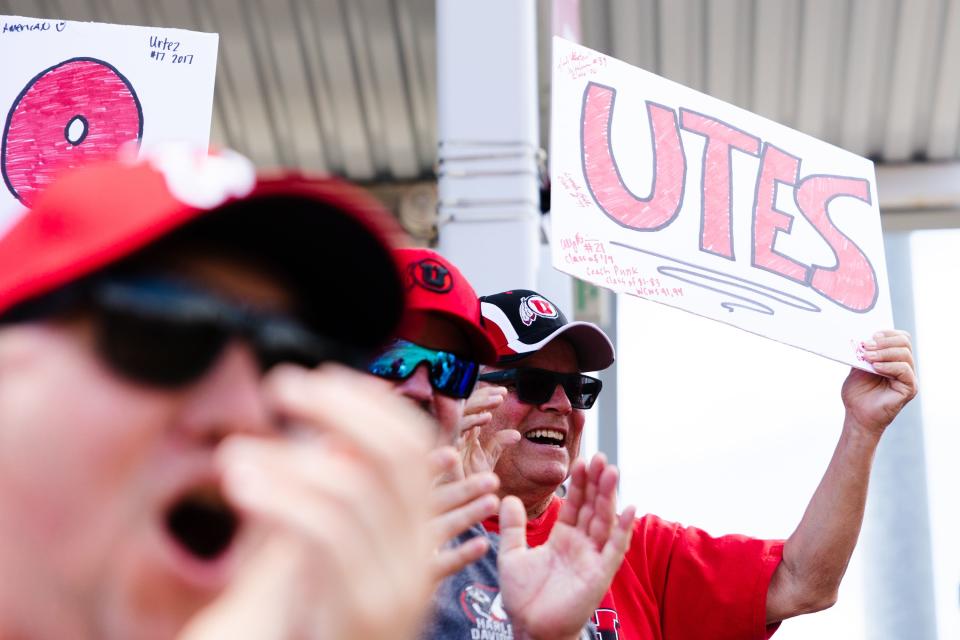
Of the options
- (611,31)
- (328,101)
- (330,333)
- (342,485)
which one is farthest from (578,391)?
(328,101)

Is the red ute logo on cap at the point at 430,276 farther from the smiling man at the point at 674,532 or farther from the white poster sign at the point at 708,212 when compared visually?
the smiling man at the point at 674,532

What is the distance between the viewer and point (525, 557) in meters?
1.40

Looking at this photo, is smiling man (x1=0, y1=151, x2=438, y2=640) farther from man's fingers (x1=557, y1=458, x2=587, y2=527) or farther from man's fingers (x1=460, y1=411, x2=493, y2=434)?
man's fingers (x1=460, y1=411, x2=493, y2=434)

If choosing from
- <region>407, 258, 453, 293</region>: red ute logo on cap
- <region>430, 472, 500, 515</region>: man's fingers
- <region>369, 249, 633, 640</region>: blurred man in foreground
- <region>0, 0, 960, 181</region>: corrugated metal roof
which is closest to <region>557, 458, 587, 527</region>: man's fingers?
<region>369, 249, 633, 640</region>: blurred man in foreground

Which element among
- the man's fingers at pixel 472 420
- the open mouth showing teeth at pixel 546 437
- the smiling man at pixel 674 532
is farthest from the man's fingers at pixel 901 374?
the man's fingers at pixel 472 420

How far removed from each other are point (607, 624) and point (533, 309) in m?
0.64

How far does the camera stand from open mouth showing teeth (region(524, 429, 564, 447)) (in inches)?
87.4

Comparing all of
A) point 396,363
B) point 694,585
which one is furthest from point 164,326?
point 694,585

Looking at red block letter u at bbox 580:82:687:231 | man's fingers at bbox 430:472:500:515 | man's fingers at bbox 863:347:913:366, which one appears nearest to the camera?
man's fingers at bbox 430:472:500:515

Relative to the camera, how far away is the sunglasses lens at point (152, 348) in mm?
557

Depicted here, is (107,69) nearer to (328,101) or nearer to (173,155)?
(173,155)

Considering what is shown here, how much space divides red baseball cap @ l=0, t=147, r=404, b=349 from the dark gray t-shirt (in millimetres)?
869

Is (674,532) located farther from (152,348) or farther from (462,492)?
(152,348)

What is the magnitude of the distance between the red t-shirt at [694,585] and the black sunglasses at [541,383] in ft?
0.72
